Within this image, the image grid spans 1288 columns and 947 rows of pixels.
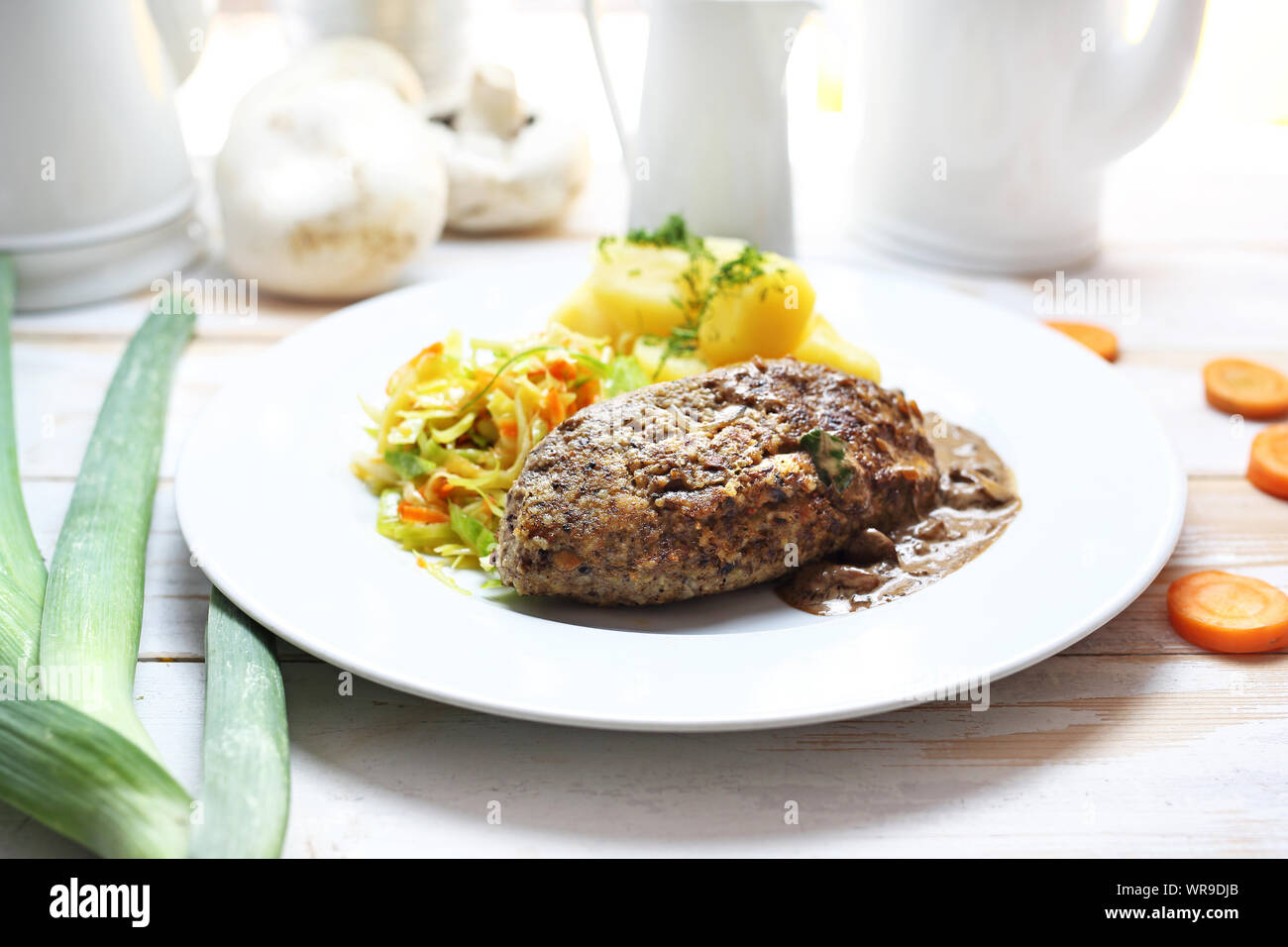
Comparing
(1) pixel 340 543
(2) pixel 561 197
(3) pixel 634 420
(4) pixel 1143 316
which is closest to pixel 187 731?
(1) pixel 340 543

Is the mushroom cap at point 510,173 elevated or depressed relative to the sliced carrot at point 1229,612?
elevated

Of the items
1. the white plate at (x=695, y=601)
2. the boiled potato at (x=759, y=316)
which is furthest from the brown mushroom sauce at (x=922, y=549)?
the boiled potato at (x=759, y=316)

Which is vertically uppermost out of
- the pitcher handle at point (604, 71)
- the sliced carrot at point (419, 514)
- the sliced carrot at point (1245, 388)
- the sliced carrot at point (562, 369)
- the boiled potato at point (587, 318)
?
the pitcher handle at point (604, 71)

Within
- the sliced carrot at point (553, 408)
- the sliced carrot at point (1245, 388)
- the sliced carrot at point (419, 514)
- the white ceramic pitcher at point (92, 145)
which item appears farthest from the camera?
the white ceramic pitcher at point (92, 145)

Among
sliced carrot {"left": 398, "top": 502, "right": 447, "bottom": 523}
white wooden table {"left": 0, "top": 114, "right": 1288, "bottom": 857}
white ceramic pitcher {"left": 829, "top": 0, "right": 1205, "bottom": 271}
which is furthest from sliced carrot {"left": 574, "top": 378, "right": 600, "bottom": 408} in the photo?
white ceramic pitcher {"left": 829, "top": 0, "right": 1205, "bottom": 271}

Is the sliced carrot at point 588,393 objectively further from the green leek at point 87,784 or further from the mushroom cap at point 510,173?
the mushroom cap at point 510,173

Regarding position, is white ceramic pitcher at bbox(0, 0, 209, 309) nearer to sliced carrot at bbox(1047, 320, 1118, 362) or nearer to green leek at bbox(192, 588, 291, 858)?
green leek at bbox(192, 588, 291, 858)
